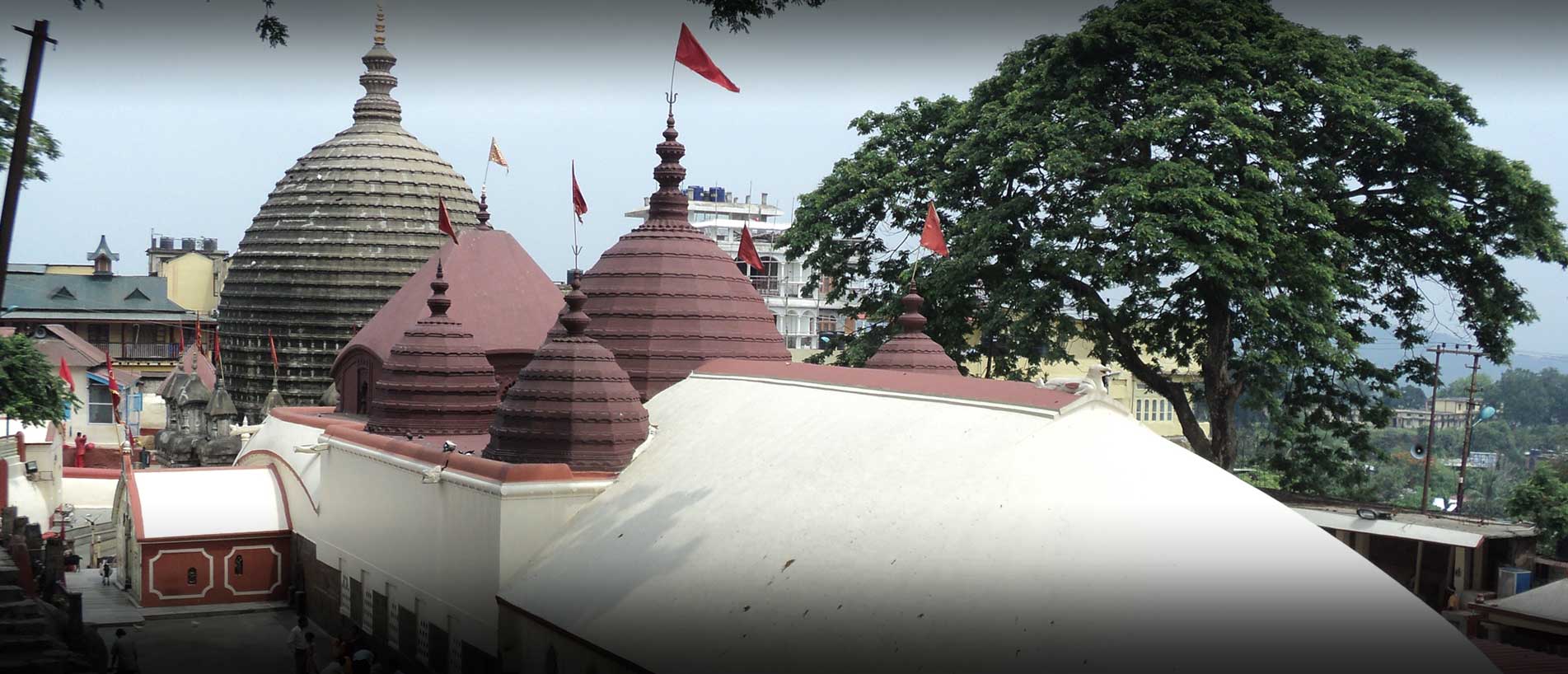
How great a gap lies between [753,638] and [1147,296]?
53.2 feet

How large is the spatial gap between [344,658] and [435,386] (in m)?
4.91

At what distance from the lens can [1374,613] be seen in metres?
12.5

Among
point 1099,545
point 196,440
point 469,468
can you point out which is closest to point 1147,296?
point 469,468

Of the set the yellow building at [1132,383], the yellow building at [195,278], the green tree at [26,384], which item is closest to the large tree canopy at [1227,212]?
the yellow building at [1132,383]

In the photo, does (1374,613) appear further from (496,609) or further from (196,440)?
(196,440)

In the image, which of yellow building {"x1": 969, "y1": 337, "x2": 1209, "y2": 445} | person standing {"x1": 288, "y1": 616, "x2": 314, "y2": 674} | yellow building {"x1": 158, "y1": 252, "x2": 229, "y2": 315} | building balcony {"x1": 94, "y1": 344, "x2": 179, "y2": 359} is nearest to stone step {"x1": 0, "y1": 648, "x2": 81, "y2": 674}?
person standing {"x1": 288, "y1": 616, "x2": 314, "y2": 674}

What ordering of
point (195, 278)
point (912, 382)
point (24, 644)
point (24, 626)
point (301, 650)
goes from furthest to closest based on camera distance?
1. point (195, 278)
2. point (301, 650)
3. point (912, 382)
4. point (24, 626)
5. point (24, 644)

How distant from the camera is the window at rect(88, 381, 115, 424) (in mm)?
51531

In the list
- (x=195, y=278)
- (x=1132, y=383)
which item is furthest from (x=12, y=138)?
(x=195, y=278)

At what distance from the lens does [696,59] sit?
62.1 feet

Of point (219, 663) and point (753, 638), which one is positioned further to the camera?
point (219, 663)

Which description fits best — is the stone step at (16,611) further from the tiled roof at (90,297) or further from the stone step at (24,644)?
the tiled roof at (90,297)

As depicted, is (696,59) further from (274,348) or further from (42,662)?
(274,348)

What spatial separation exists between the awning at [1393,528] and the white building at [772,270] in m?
45.2
